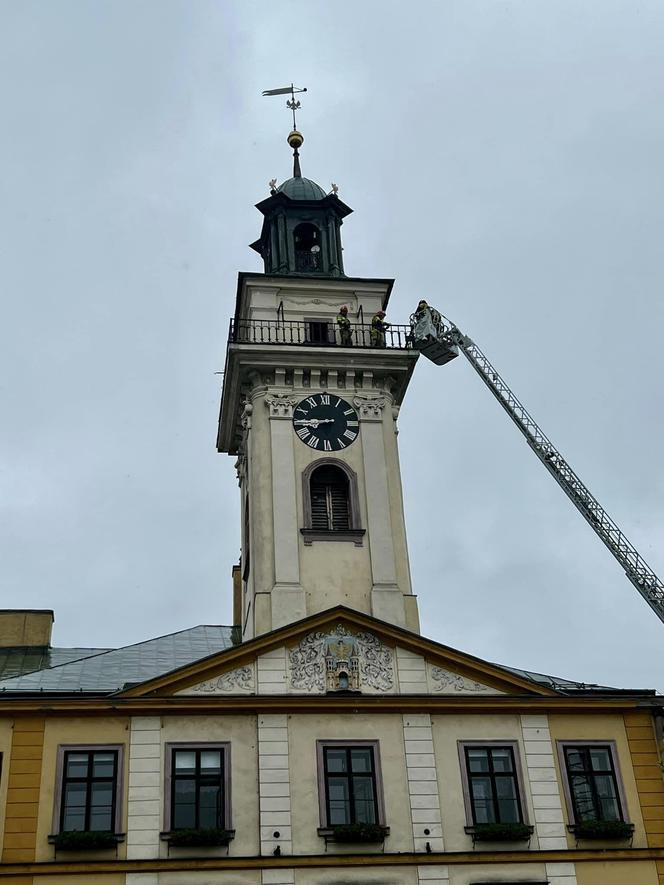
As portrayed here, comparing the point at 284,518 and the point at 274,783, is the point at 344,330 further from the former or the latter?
the point at 274,783

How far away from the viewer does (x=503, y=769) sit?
28.4 meters

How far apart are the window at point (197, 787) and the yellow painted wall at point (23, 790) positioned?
293 cm

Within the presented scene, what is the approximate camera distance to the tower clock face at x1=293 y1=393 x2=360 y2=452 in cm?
3422

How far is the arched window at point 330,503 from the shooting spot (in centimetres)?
3278

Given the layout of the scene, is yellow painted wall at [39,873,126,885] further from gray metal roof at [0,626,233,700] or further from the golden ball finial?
the golden ball finial

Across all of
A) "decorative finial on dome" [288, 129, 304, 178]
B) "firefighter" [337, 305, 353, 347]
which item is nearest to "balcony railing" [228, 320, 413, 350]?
"firefighter" [337, 305, 353, 347]

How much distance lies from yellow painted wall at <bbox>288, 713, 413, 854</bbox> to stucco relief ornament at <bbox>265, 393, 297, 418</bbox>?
9649 millimetres

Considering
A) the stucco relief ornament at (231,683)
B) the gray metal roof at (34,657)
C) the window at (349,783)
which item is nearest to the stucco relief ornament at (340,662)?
the stucco relief ornament at (231,683)

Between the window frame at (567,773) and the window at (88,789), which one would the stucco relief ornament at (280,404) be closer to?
the window at (88,789)

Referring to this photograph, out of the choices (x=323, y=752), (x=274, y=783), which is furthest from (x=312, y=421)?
(x=274, y=783)

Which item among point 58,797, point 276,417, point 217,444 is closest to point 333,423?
point 276,417

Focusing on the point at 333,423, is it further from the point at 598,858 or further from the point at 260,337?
the point at 598,858

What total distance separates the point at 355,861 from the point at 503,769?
4358mm

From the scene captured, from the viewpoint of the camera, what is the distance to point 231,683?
2855 centimetres
